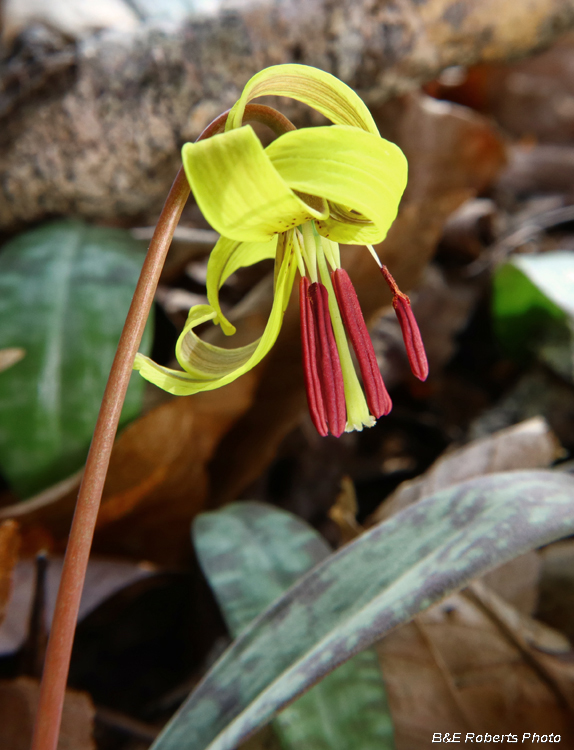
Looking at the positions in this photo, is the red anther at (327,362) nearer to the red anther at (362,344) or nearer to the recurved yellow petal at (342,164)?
the red anther at (362,344)

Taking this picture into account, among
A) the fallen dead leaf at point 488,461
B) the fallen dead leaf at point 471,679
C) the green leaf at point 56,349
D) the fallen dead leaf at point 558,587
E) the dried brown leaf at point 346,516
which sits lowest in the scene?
the fallen dead leaf at point 558,587

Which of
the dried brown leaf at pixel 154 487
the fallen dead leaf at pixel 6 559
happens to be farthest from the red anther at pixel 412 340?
the fallen dead leaf at pixel 6 559

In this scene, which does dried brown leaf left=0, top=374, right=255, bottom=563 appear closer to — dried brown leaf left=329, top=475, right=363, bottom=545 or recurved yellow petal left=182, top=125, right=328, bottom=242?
dried brown leaf left=329, top=475, right=363, bottom=545

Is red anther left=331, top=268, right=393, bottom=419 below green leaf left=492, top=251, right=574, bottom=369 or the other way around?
the other way around

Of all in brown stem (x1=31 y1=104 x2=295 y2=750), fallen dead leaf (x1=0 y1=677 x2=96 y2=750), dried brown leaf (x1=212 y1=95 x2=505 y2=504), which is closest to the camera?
brown stem (x1=31 y1=104 x2=295 y2=750)

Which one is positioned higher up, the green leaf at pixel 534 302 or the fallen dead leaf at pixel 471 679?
the green leaf at pixel 534 302

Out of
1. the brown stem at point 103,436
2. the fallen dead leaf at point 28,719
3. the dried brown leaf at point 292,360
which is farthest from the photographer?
the dried brown leaf at point 292,360

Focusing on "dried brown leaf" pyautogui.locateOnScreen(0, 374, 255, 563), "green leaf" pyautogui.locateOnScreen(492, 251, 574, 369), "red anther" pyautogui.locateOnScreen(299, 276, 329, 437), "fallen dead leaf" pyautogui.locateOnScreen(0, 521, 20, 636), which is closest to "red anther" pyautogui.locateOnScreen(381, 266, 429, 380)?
"red anther" pyautogui.locateOnScreen(299, 276, 329, 437)

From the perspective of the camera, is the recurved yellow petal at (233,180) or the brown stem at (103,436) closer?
the recurved yellow petal at (233,180)

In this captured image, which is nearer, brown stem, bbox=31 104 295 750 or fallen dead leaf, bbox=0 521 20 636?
brown stem, bbox=31 104 295 750
